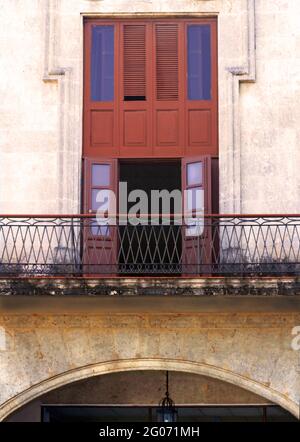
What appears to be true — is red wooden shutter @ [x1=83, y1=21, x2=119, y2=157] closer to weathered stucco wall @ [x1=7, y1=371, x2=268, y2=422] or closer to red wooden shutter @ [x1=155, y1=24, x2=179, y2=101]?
A: red wooden shutter @ [x1=155, y1=24, x2=179, y2=101]

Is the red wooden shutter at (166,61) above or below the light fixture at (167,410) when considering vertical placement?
above

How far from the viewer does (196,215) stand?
16.5 m

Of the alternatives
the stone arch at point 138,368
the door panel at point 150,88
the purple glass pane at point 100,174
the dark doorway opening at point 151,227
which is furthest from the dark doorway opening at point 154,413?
the door panel at point 150,88

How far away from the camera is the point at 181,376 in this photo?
1856 cm

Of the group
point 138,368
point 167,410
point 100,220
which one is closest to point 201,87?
point 100,220

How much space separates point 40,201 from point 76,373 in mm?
2689

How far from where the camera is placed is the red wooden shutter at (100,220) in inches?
662

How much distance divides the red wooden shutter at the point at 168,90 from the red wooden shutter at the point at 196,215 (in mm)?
407

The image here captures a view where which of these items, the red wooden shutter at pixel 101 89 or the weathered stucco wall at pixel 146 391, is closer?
the red wooden shutter at pixel 101 89

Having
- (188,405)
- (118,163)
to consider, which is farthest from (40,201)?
(188,405)

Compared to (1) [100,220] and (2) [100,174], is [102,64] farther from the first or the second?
(1) [100,220]

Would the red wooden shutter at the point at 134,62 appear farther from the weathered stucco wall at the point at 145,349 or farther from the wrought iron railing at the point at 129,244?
the weathered stucco wall at the point at 145,349

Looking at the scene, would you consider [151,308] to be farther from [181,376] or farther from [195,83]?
[195,83]

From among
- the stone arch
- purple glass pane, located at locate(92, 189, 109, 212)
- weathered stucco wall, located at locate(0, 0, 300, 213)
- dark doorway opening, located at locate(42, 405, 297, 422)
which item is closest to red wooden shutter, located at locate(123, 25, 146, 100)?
weathered stucco wall, located at locate(0, 0, 300, 213)
